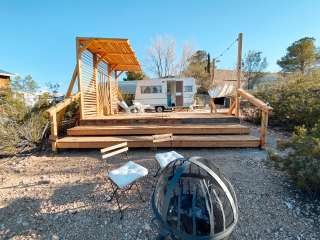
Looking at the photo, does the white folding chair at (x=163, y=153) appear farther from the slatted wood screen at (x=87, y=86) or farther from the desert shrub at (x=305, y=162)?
the slatted wood screen at (x=87, y=86)

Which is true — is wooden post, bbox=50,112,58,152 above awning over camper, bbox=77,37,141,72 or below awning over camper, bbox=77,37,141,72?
below

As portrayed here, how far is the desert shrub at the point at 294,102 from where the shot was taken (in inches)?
221

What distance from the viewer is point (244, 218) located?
7.47 feet

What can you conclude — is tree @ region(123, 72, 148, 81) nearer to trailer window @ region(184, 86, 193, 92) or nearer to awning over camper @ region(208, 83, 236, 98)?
trailer window @ region(184, 86, 193, 92)

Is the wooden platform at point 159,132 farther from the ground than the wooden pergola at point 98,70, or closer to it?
closer to it

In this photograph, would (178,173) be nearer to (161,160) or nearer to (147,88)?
(161,160)

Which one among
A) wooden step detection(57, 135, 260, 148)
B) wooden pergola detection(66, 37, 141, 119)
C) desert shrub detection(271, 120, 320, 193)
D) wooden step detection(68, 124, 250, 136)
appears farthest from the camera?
wooden pergola detection(66, 37, 141, 119)

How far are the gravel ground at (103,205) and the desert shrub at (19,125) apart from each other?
104 centimetres

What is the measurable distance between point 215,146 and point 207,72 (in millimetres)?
20703

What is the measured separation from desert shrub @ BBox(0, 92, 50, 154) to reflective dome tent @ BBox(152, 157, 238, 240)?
4.26 m

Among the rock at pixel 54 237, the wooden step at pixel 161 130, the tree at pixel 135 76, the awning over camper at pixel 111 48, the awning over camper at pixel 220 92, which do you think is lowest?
the rock at pixel 54 237

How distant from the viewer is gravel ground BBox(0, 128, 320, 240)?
2.12 meters

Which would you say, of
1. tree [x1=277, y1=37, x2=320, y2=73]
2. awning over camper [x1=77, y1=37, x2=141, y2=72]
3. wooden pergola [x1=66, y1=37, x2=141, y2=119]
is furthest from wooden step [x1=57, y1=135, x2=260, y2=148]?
tree [x1=277, y1=37, x2=320, y2=73]

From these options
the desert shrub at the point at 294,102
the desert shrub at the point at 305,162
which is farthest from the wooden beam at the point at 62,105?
the desert shrub at the point at 294,102
